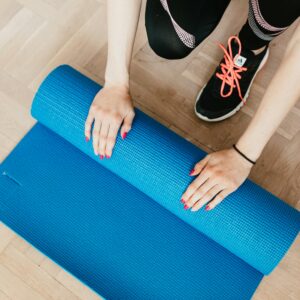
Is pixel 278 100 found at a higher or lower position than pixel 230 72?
higher

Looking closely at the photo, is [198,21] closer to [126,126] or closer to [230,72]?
[230,72]

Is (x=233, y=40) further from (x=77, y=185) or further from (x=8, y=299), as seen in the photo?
(x=8, y=299)

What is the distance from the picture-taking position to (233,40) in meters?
1.31

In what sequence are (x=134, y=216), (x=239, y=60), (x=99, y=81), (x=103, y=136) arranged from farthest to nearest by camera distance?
(x=99, y=81) → (x=239, y=60) → (x=134, y=216) → (x=103, y=136)

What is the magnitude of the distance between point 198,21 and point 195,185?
1.81 ft

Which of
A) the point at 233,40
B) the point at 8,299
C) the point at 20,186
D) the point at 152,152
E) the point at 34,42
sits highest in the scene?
the point at 233,40

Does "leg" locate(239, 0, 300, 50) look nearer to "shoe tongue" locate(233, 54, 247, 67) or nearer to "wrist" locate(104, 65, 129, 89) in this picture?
"shoe tongue" locate(233, 54, 247, 67)

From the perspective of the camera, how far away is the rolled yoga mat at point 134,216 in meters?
0.97

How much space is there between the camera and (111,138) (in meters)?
0.98

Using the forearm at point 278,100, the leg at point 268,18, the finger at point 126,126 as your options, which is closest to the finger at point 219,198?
the forearm at point 278,100

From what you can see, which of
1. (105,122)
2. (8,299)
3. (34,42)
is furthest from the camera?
(34,42)

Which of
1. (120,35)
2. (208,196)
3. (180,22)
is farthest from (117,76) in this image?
(208,196)

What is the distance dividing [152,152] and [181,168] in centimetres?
9

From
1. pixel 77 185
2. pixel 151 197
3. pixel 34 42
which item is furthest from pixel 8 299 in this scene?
pixel 34 42
